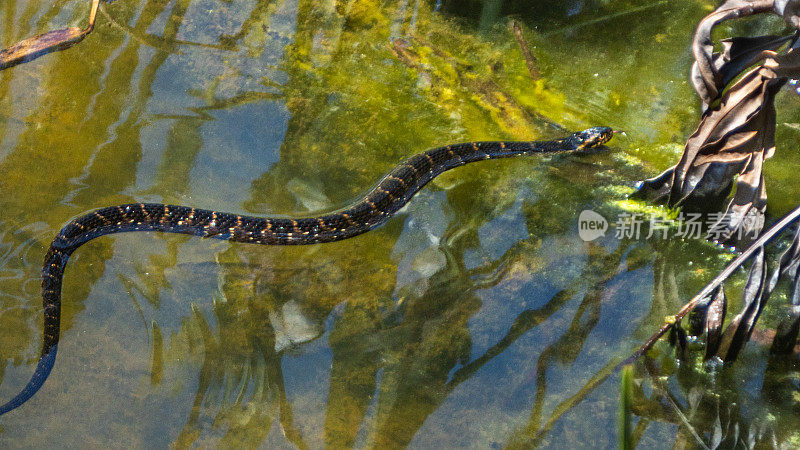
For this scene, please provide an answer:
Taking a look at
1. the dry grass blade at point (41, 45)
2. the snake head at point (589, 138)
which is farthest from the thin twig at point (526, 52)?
the dry grass blade at point (41, 45)

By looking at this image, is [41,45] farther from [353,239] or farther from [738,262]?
[738,262]

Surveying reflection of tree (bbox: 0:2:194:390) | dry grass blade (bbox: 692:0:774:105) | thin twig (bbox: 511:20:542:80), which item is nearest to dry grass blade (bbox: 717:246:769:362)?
dry grass blade (bbox: 692:0:774:105)

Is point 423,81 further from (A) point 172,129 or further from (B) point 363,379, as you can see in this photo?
(B) point 363,379

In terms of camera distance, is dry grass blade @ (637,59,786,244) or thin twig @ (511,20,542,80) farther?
thin twig @ (511,20,542,80)

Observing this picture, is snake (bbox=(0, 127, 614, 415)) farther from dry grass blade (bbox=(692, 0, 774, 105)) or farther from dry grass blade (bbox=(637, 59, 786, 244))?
dry grass blade (bbox=(692, 0, 774, 105))

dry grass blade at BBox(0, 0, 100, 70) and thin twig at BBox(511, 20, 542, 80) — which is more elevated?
thin twig at BBox(511, 20, 542, 80)
